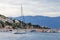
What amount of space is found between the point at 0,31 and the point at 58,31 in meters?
14.3

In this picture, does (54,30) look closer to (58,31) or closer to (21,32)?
(58,31)

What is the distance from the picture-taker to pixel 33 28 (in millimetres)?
69500

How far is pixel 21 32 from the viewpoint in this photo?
52969 mm

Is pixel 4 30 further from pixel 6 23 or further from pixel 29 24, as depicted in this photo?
pixel 29 24

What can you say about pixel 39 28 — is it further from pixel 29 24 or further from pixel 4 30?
pixel 4 30

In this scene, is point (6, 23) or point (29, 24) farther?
point (6, 23)

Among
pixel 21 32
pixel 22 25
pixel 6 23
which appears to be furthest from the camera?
pixel 6 23

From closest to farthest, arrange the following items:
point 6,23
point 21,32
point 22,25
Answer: point 21,32
point 22,25
point 6,23

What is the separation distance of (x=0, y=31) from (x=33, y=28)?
997 centimetres

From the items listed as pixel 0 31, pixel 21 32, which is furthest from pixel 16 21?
pixel 21 32

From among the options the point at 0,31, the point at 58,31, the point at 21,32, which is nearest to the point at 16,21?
the point at 0,31

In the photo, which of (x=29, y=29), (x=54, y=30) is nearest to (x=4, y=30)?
(x=29, y=29)

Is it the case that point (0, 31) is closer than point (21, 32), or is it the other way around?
point (21, 32)

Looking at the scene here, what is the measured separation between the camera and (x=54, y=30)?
73000 millimetres
